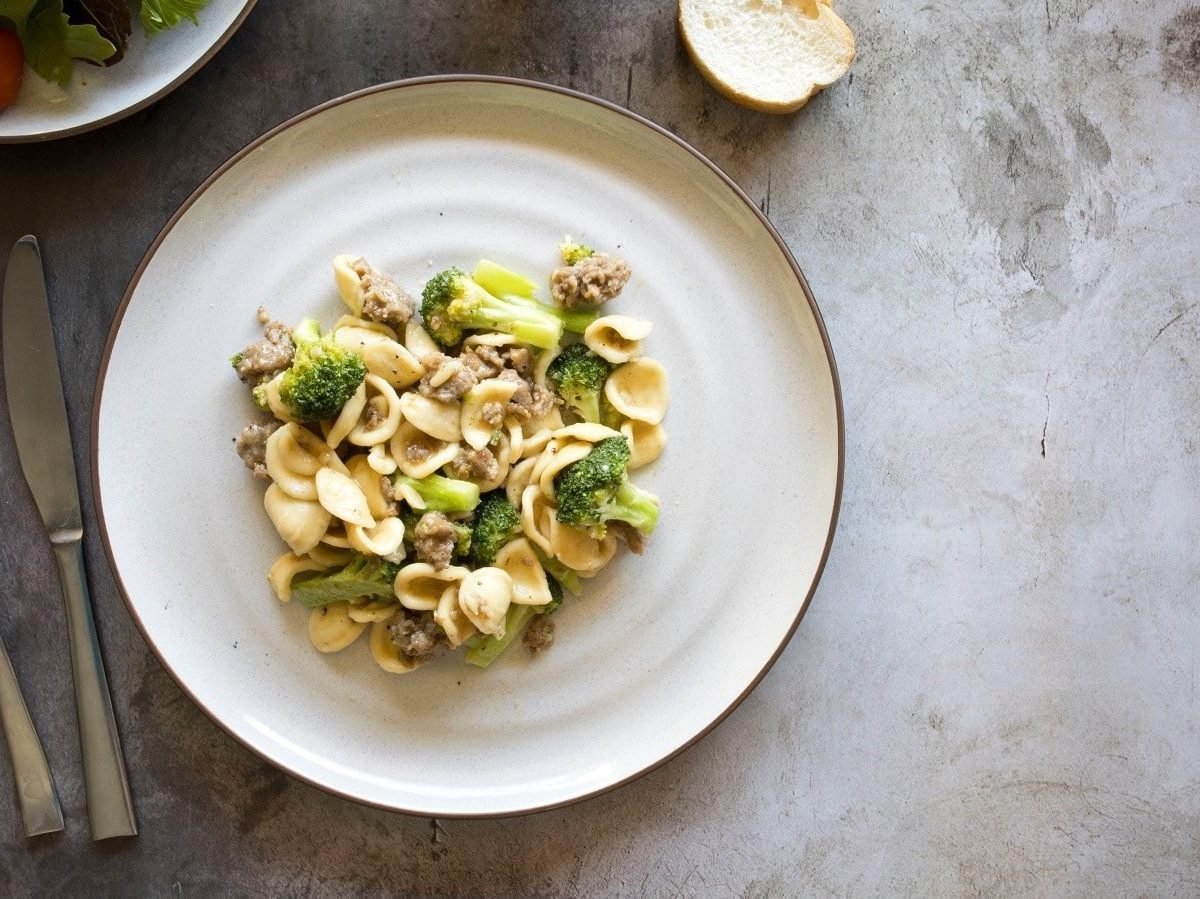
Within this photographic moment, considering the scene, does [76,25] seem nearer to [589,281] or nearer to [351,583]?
[589,281]

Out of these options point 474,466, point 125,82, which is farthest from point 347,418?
point 125,82

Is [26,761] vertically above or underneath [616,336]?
underneath

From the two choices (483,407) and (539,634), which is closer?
(483,407)

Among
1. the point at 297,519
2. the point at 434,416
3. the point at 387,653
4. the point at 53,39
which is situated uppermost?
the point at 53,39

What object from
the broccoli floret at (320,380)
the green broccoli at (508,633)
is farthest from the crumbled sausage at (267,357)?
the green broccoli at (508,633)

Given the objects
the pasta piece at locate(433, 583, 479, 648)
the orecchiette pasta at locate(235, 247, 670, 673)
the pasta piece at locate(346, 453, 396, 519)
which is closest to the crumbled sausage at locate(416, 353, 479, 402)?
the orecchiette pasta at locate(235, 247, 670, 673)

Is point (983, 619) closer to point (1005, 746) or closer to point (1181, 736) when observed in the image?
point (1005, 746)
